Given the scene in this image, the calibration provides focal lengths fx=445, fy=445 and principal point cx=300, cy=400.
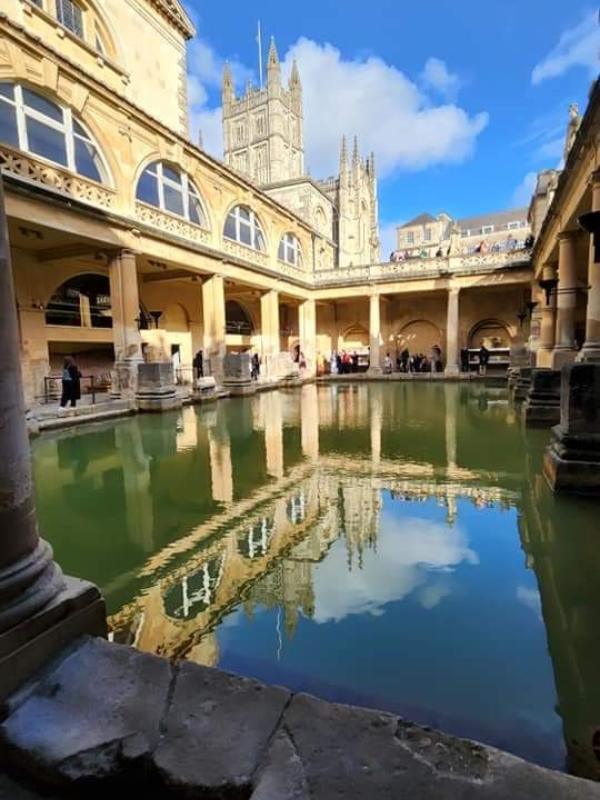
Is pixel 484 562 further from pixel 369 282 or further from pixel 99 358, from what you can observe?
pixel 369 282

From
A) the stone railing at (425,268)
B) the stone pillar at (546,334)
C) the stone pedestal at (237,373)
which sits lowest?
the stone pedestal at (237,373)

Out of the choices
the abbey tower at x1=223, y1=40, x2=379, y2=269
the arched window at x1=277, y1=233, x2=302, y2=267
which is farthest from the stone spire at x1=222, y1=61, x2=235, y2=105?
the arched window at x1=277, y1=233, x2=302, y2=267

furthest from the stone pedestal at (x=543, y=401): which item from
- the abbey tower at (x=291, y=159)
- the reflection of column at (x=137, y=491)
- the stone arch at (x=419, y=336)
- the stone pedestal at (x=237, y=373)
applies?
the abbey tower at (x=291, y=159)

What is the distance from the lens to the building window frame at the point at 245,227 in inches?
720

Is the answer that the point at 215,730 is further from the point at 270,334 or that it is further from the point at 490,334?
the point at 490,334

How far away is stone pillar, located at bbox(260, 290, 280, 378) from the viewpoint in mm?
20312

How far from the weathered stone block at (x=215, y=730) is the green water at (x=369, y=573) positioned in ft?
1.89

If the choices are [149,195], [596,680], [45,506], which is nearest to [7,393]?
[596,680]

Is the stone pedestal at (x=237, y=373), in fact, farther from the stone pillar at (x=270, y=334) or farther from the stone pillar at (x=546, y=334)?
the stone pillar at (x=546, y=334)

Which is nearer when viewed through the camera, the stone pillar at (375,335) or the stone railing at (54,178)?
the stone railing at (54,178)

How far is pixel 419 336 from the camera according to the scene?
27.2 m

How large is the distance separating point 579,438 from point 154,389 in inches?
392

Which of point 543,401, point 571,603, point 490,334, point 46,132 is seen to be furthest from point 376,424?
point 490,334

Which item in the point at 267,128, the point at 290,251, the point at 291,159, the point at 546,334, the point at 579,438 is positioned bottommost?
the point at 579,438
